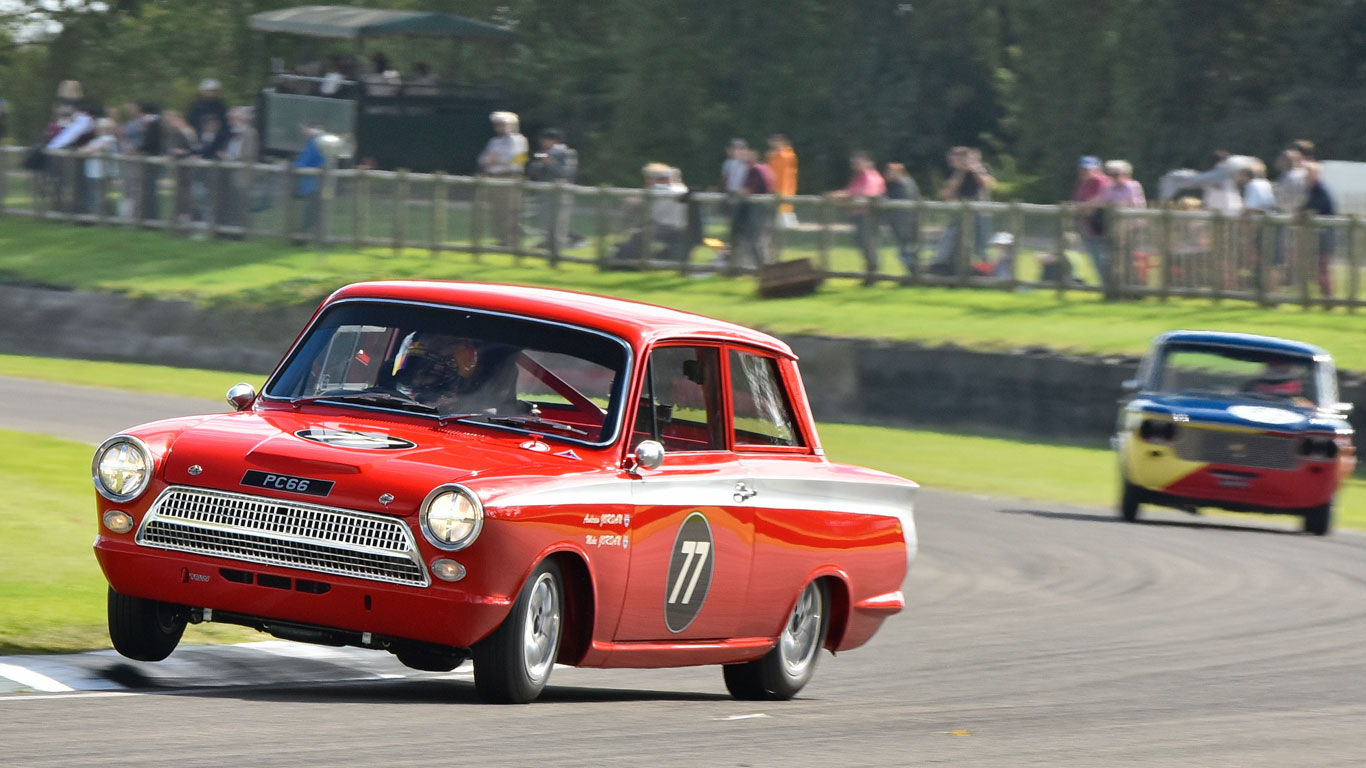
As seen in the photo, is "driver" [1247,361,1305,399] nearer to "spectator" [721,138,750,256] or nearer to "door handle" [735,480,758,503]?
"door handle" [735,480,758,503]

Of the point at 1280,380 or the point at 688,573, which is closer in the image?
the point at 688,573

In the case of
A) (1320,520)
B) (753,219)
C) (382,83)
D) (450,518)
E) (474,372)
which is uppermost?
(382,83)

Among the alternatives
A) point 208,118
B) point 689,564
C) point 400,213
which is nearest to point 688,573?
point 689,564

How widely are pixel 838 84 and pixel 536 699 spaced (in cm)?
4978

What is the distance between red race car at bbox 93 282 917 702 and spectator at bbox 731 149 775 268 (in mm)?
21636

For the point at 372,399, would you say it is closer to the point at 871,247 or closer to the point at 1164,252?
the point at 1164,252

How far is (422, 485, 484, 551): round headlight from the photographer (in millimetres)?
7676

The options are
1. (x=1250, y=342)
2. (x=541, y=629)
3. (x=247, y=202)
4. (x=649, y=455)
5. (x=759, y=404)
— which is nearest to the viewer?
(x=541, y=629)

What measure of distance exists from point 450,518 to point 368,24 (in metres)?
36.9

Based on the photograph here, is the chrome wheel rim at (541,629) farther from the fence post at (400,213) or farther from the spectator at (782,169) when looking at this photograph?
the fence post at (400,213)

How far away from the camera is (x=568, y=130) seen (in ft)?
182

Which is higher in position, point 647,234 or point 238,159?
point 238,159

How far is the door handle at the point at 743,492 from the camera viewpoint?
9.14 m

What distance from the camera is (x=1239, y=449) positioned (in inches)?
745
